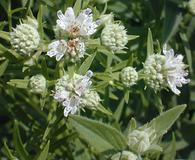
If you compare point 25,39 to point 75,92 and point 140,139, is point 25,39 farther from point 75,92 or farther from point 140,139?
point 140,139

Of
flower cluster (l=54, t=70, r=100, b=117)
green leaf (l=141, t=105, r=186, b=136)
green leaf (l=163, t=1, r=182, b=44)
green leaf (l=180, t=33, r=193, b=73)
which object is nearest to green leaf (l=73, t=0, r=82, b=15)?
flower cluster (l=54, t=70, r=100, b=117)

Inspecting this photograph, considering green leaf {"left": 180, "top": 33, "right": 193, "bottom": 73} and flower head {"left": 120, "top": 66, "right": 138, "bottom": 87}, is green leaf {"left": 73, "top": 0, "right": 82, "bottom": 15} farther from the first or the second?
green leaf {"left": 180, "top": 33, "right": 193, "bottom": 73}

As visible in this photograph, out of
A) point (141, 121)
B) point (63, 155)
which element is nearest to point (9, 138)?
point (63, 155)

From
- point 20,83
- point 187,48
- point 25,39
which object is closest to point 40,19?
point 25,39

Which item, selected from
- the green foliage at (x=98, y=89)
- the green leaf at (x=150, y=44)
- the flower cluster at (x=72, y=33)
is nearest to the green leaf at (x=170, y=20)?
the green foliage at (x=98, y=89)

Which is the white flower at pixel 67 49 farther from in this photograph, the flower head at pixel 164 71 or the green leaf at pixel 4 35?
the flower head at pixel 164 71

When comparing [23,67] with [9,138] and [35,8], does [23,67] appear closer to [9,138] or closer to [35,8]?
[35,8]
